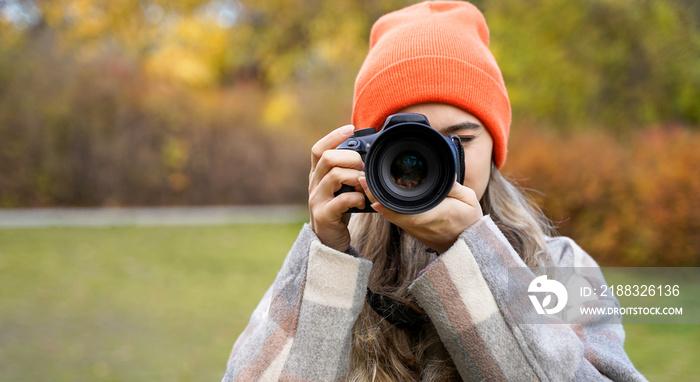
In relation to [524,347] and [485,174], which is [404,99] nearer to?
[485,174]

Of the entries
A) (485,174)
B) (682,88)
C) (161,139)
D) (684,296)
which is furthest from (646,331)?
(161,139)

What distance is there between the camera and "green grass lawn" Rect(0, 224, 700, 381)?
4.41 metres

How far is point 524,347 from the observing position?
1.18m

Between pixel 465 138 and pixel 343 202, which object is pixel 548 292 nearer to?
pixel 465 138

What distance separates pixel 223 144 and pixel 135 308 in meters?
7.71

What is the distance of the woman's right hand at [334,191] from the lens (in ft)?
4.30

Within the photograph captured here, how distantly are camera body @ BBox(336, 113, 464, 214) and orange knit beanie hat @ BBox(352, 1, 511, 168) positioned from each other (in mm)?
232

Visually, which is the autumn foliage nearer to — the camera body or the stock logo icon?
the stock logo icon

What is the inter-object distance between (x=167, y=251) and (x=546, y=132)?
661 centimetres

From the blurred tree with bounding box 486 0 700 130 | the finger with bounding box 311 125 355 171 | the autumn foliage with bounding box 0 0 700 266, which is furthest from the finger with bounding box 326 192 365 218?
the blurred tree with bounding box 486 0 700 130

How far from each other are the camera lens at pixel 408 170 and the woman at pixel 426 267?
7 cm

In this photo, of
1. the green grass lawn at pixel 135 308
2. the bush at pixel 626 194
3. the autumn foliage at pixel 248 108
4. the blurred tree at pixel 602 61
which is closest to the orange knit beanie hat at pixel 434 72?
the green grass lawn at pixel 135 308

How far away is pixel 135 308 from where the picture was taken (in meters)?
5.68

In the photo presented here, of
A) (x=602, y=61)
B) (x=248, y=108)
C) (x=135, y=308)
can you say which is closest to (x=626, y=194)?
(x=602, y=61)
